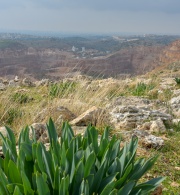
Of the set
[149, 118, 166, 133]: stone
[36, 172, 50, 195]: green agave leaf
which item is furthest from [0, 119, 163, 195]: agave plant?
[149, 118, 166, 133]: stone

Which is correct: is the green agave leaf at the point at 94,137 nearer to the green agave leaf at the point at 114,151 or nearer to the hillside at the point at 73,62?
the green agave leaf at the point at 114,151

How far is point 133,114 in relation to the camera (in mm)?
5141

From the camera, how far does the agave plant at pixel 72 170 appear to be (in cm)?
169

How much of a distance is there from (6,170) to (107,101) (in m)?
4.59

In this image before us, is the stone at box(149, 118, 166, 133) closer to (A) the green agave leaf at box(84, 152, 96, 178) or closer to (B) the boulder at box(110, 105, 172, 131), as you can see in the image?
(B) the boulder at box(110, 105, 172, 131)

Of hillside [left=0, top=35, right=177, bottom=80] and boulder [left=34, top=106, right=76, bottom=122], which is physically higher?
boulder [left=34, top=106, right=76, bottom=122]

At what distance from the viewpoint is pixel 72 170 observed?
72.7 inches

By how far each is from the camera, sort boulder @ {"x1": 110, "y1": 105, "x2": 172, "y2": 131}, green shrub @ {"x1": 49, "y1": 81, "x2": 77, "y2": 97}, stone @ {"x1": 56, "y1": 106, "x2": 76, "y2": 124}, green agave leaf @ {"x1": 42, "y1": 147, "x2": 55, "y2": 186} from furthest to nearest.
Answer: green shrub @ {"x1": 49, "y1": 81, "x2": 77, "y2": 97} < boulder @ {"x1": 110, "y1": 105, "x2": 172, "y2": 131} < stone @ {"x1": 56, "y1": 106, "x2": 76, "y2": 124} < green agave leaf @ {"x1": 42, "y1": 147, "x2": 55, "y2": 186}

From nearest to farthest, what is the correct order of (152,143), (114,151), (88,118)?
(114,151)
(152,143)
(88,118)

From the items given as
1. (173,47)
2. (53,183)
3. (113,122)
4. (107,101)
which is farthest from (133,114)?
(173,47)

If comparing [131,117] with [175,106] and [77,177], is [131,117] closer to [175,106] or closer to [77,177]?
[175,106]

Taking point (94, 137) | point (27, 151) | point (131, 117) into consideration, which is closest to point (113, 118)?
point (131, 117)

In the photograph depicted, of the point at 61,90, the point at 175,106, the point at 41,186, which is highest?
the point at 41,186

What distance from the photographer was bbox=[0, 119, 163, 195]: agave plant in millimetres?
1688
